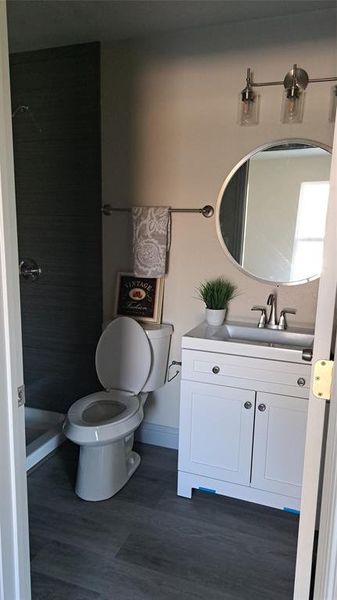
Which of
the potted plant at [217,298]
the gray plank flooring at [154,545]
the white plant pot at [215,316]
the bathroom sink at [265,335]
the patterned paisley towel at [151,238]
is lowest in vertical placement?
the gray plank flooring at [154,545]

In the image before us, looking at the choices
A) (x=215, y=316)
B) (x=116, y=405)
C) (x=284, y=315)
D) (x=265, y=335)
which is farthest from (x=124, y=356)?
(x=284, y=315)

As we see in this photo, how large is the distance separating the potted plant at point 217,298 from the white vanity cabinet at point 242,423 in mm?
299

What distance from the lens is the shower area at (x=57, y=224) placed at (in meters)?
2.51

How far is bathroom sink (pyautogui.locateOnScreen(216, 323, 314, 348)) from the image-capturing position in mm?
2189

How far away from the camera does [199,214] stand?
7.87ft

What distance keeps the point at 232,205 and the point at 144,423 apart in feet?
4.83

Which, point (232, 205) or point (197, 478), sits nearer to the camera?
point (197, 478)

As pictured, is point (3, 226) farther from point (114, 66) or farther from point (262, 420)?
point (114, 66)

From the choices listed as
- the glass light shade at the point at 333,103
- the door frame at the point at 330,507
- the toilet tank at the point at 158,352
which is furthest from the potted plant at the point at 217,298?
the door frame at the point at 330,507

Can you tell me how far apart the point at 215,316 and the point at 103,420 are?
32.8 inches

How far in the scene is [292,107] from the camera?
209 cm

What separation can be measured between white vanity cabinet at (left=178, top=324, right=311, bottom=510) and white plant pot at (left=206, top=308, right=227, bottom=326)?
0.96 feet

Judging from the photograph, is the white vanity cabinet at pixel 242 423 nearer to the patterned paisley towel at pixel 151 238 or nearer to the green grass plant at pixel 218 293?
the green grass plant at pixel 218 293

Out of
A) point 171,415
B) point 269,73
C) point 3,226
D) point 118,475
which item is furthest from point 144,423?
point 269,73
